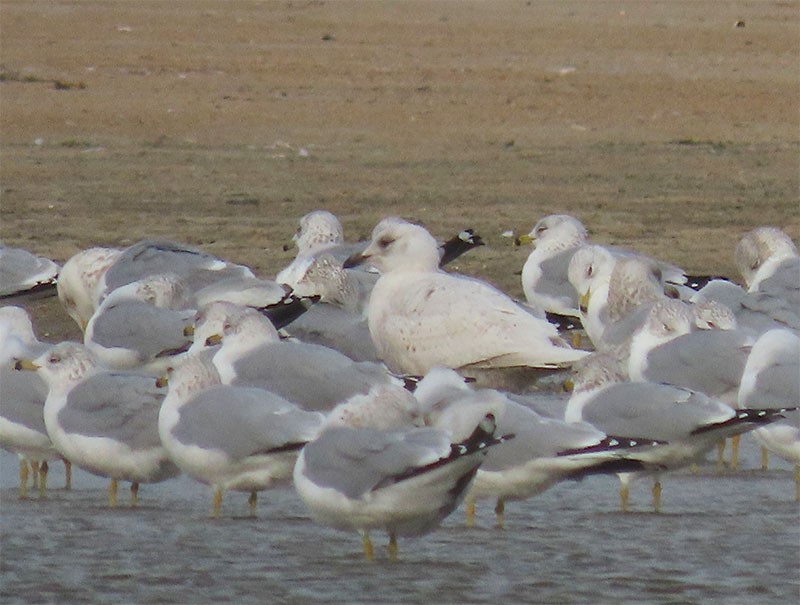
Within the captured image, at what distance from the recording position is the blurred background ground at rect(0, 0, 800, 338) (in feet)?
47.7

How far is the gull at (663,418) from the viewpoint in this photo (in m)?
6.85

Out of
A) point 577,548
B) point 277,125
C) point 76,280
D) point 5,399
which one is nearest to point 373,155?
point 277,125

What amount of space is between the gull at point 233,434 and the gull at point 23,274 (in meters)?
4.14

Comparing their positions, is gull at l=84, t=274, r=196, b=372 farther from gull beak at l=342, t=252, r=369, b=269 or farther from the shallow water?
the shallow water

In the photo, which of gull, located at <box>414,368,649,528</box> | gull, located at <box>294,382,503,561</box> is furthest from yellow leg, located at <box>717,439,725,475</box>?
gull, located at <box>294,382,503,561</box>

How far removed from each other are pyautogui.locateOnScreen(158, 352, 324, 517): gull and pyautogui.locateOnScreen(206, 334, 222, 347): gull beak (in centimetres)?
73

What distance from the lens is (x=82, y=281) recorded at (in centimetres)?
1091

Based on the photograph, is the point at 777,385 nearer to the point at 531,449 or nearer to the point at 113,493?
the point at 531,449

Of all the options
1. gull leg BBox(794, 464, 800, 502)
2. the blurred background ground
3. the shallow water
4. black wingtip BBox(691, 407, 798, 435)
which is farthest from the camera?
the blurred background ground

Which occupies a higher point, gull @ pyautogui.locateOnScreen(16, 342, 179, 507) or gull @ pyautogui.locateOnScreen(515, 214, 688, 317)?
gull @ pyautogui.locateOnScreen(515, 214, 688, 317)

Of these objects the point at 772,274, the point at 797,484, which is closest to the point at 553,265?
the point at 772,274

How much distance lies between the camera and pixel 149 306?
30.0 ft

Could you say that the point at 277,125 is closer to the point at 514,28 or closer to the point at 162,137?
the point at 162,137

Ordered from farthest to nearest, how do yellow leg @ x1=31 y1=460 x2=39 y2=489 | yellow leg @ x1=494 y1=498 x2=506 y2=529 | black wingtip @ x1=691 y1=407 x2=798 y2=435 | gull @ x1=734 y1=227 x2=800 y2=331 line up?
gull @ x1=734 y1=227 x2=800 y2=331 < yellow leg @ x1=31 y1=460 x2=39 y2=489 < yellow leg @ x1=494 y1=498 x2=506 y2=529 < black wingtip @ x1=691 y1=407 x2=798 y2=435
